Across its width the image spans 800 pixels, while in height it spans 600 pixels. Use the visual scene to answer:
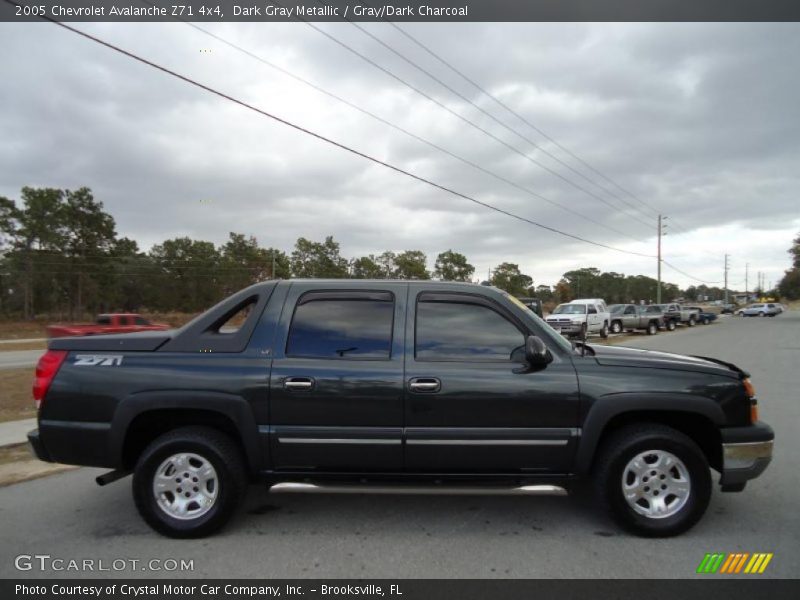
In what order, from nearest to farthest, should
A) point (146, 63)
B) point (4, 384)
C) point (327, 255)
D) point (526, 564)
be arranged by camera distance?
point (526, 564), point (146, 63), point (4, 384), point (327, 255)

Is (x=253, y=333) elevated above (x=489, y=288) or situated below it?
below

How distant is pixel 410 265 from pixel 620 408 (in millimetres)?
62263

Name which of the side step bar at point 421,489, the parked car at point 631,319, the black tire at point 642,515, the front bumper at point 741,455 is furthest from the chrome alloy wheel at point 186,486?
the parked car at point 631,319

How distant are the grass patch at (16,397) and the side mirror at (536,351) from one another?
790 centimetres

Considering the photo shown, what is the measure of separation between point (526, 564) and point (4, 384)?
11.9 m

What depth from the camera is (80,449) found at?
351cm

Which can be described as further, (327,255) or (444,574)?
(327,255)

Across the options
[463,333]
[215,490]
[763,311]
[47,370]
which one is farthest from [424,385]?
[763,311]

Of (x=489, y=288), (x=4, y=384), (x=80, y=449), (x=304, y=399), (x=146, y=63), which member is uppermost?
(x=146, y=63)

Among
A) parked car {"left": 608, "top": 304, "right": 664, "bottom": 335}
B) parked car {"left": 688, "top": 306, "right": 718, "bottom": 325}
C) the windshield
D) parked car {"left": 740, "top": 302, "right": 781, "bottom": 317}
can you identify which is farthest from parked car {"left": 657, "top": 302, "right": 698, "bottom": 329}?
parked car {"left": 740, "top": 302, "right": 781, "bottom": 317}

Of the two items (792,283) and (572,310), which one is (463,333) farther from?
(792,283)

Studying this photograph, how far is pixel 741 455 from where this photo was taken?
3.51m
